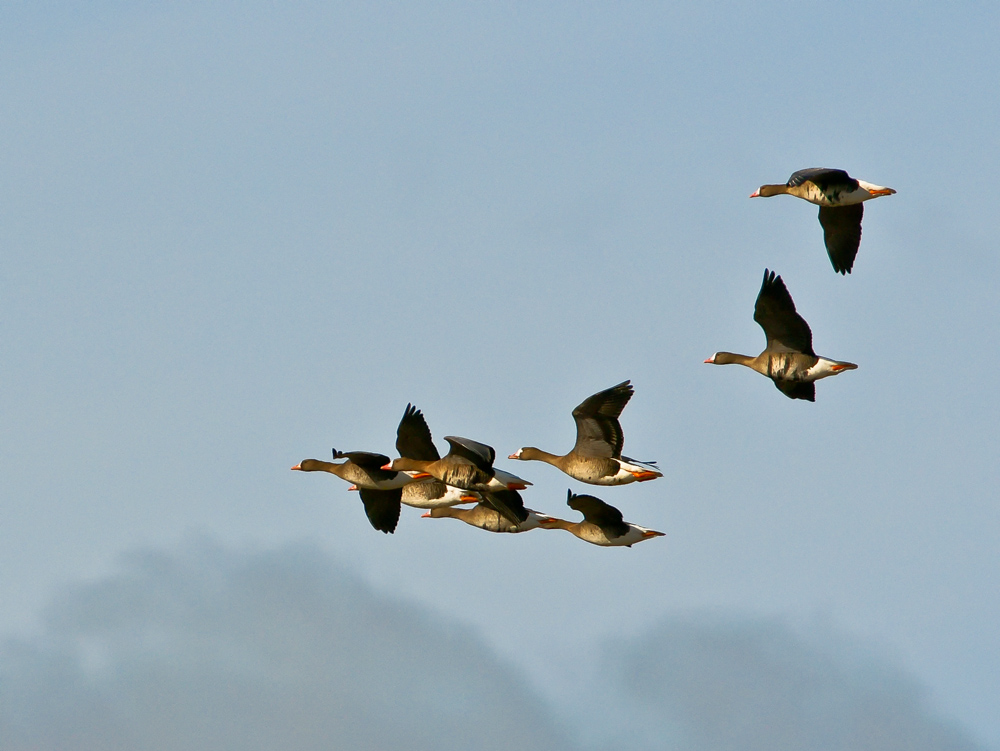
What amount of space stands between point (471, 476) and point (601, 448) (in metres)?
2.14

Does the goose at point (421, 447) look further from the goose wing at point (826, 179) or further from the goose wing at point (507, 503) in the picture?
the goose wing at point (826, 179)

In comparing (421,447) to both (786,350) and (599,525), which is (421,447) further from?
(786,350)

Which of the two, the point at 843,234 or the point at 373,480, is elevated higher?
the point at 843,234

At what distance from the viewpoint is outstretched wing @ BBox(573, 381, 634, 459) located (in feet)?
120

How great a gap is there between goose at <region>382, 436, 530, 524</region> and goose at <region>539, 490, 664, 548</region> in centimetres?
105

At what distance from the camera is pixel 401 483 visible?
38.6 meters

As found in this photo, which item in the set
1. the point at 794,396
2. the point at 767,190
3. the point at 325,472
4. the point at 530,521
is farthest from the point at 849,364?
the point at 325,472

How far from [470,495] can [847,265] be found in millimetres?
7316

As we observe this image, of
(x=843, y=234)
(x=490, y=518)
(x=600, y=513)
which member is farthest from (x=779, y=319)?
(x=490, y=518)

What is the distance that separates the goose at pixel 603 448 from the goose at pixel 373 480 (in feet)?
9.64

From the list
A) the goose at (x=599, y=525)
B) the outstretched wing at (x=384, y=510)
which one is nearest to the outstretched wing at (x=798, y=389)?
the goose at (x=599, y=525)

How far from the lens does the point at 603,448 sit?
37281mm

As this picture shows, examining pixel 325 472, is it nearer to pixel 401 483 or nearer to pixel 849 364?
pixel 401 483

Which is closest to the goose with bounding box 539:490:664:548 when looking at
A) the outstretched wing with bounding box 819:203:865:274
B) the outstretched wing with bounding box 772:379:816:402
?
the outstretched wing with bounding box 772:379:816:402
